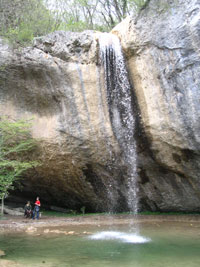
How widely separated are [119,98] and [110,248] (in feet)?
25.9

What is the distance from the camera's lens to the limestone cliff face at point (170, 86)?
13.0 meters

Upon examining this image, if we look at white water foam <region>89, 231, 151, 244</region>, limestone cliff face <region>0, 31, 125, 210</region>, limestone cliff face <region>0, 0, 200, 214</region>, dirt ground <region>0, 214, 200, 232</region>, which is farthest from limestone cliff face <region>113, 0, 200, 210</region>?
white water foam <region>89, 231, 151, 244</region>

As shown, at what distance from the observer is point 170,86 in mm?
13359

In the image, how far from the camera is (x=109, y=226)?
42.6 ft

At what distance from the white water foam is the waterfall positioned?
4666 mm

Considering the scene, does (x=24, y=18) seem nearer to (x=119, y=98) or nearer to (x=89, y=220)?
(x=119, y=98)

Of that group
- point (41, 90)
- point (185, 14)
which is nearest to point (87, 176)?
point (41, 90)

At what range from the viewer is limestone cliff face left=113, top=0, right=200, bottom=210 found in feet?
42.7

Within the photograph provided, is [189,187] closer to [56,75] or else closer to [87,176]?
[87,176]

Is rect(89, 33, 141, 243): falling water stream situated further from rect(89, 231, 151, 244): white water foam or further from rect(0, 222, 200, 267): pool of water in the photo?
rect(89, 231, 151, 244): white water foam

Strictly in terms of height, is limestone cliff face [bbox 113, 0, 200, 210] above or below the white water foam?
above

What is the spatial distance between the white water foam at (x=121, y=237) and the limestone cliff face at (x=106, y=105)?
4582mm

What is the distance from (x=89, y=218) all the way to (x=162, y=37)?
924 centimetres

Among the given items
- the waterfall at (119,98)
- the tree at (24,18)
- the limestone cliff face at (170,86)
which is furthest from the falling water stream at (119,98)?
the tree at (24,18)
